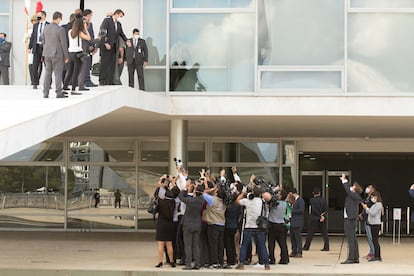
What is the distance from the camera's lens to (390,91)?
55.7 ft

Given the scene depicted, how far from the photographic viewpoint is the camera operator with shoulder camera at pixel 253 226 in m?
13.9

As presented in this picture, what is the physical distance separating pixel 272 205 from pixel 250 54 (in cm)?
395

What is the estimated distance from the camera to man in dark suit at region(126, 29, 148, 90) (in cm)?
1678

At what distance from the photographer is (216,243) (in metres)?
14.0

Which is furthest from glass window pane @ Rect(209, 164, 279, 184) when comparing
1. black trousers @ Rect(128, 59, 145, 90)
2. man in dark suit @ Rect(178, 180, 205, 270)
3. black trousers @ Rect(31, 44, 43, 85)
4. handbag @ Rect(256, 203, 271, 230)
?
man in dark suit @ Rect(178, 180, 205, 270)

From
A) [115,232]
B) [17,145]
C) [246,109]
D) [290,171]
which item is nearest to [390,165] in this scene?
[290,171]

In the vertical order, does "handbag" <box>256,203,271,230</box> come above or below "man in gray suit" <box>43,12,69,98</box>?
below

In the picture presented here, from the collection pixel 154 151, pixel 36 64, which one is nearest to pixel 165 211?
pixel 36 64

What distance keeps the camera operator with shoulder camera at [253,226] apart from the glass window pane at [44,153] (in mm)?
10603

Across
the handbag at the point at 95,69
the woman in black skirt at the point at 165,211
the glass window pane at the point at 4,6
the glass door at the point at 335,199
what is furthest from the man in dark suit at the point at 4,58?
the glass door at the point at 335,199

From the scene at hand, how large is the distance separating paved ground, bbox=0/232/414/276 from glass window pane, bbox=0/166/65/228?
1958 mm

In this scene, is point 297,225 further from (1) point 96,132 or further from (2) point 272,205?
(1) point 96,132

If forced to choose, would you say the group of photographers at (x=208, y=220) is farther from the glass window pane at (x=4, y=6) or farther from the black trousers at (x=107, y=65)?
the glass window pane at (x=4, y=6)

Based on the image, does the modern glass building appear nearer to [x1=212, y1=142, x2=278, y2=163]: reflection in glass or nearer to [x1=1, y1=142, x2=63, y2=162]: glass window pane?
[x1=212, y1=142, x2=278, y2=163]: reflection in glass
